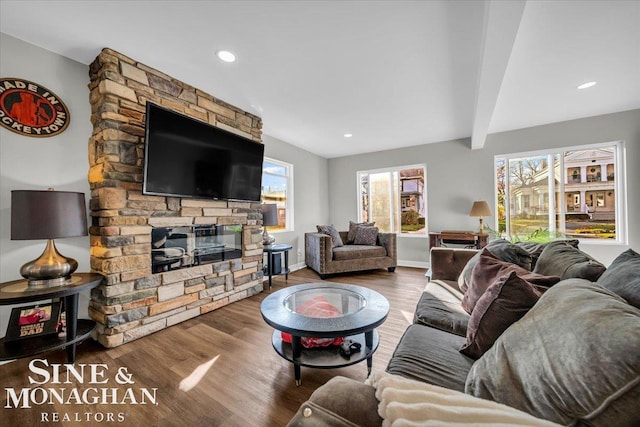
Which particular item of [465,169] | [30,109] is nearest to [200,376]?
[30,109]

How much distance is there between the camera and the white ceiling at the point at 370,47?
1.63 meters

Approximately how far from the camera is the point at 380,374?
701 millimetres

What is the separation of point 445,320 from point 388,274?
286 cm

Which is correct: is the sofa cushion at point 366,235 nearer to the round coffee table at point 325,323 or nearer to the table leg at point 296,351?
the round coffee table at point 325,323

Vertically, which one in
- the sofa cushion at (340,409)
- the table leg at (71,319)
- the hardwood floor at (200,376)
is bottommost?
the hardwood floor at (200,376)

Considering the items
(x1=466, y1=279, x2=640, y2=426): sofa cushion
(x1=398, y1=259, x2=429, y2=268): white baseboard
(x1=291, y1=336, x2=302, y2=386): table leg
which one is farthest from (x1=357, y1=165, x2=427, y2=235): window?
(x1=466, y1=279, x2=640, y2=426): sofa cushion

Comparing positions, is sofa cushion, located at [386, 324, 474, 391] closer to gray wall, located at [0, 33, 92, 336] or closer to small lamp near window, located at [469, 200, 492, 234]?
gray wall, located at [0, 33, 92, 336]

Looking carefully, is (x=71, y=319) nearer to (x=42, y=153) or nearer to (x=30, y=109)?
(x=42, y=153)

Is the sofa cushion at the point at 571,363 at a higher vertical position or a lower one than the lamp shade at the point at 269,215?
lower

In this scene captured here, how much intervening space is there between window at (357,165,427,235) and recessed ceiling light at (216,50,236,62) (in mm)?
3781

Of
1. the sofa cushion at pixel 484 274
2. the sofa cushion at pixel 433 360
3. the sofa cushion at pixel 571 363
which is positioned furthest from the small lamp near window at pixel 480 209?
the sofa cushion at pixel 571 363

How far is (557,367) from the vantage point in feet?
1.96

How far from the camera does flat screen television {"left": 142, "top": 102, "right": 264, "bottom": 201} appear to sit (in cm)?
219

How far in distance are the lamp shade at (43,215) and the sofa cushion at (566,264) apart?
116 inches
